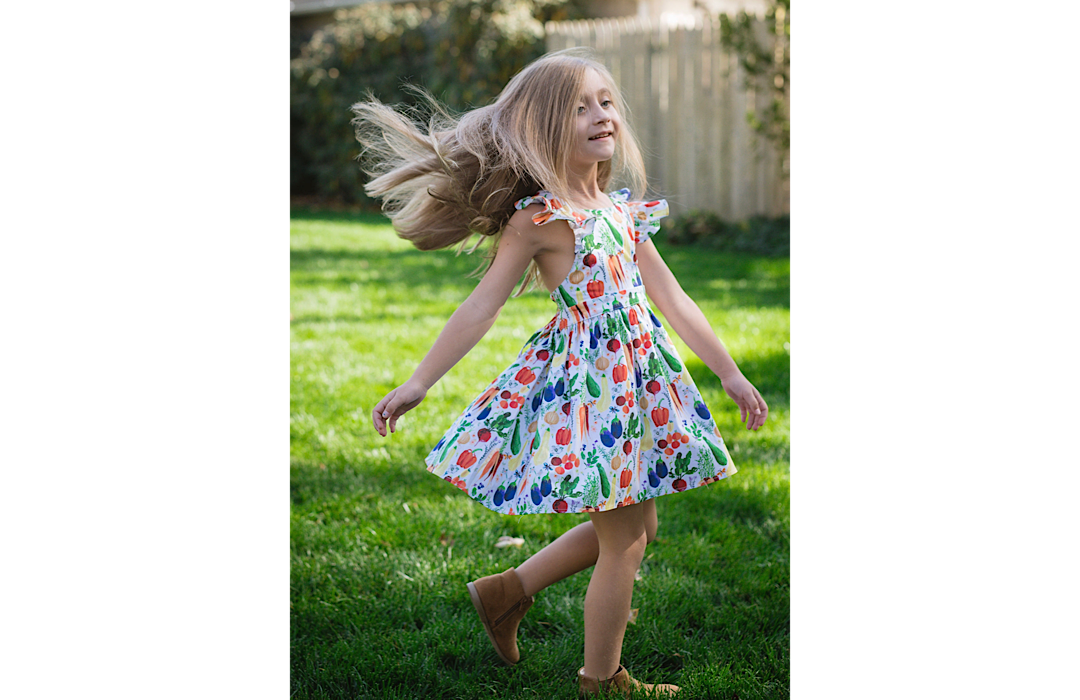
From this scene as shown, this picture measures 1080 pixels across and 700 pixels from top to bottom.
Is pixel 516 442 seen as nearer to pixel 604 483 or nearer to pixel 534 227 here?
pixel 604 483

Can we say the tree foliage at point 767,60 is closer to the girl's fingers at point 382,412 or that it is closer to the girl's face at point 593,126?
the girl's face at point 593,126

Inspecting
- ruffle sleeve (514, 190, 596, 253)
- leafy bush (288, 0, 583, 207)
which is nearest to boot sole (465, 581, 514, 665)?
ruffle sleeve (514, 190, 596, 253)

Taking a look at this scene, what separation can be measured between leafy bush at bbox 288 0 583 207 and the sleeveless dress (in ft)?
31.2

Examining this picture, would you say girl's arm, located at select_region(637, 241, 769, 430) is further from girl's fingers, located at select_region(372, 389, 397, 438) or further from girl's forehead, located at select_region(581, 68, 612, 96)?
girl's fingers, located at select_region(372, 389, 397, 438)

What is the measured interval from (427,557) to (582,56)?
1.64 meters

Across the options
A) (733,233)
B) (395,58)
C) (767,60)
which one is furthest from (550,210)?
(395,58)

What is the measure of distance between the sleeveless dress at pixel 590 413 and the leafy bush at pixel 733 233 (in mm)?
5985

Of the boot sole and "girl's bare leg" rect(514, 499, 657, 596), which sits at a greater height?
"girl's bare leg" rect(514, 499, 657, 596)

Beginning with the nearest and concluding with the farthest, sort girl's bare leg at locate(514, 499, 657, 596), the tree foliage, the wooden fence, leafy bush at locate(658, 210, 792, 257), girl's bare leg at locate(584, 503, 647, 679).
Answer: girl's bare leg at locate(584, 503, 647, 679)
girl's bare leg at locate(514, 499, 657, 596)
leafy bush at locate(658, 210, 792, 257)
the tree foliage
the wooden fence

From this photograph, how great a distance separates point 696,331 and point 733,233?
6906 millimetres

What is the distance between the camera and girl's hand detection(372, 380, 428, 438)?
6.92 feet

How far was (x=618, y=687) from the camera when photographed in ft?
7.38

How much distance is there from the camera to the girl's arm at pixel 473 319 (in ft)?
6.97
